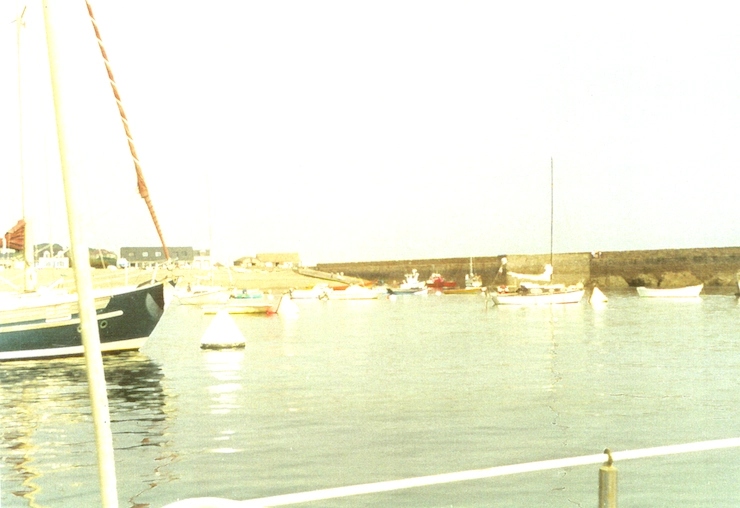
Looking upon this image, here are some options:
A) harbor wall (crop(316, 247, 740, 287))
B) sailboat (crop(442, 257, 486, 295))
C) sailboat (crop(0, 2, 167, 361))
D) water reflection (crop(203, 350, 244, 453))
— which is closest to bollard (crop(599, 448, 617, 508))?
water reflection (crop(203, 350, 244, 453))

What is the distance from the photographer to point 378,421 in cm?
1931

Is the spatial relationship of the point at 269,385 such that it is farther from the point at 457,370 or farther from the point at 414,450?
the point at 414,450

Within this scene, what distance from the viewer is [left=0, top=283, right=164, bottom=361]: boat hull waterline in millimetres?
31812

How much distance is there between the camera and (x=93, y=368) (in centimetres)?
344

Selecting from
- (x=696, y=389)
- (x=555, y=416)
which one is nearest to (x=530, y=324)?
(x=696, y=389)

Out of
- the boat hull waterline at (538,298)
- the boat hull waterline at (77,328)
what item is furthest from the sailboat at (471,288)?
the boat hull waterline at (77,328)

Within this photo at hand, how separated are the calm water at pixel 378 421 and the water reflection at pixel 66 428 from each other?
6 centimetres

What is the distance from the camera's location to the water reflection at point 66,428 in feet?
43.8

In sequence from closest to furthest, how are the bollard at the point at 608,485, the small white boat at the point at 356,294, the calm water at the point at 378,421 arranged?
the bollard at the point at 608,485 → the calm water at the point at 378,421 → the small white boat at the point at 356,294

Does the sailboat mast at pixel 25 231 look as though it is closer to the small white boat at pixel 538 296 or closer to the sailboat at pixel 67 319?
the sailboat at pixel 67 319

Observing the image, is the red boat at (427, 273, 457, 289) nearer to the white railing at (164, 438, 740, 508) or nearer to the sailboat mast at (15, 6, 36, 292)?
the sailboat mast at (15, 6, 36, 292)

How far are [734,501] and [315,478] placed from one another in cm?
624

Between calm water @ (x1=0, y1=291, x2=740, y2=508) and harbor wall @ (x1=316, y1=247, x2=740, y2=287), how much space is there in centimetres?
8937

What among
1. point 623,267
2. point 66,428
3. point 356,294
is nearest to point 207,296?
point 356,294
